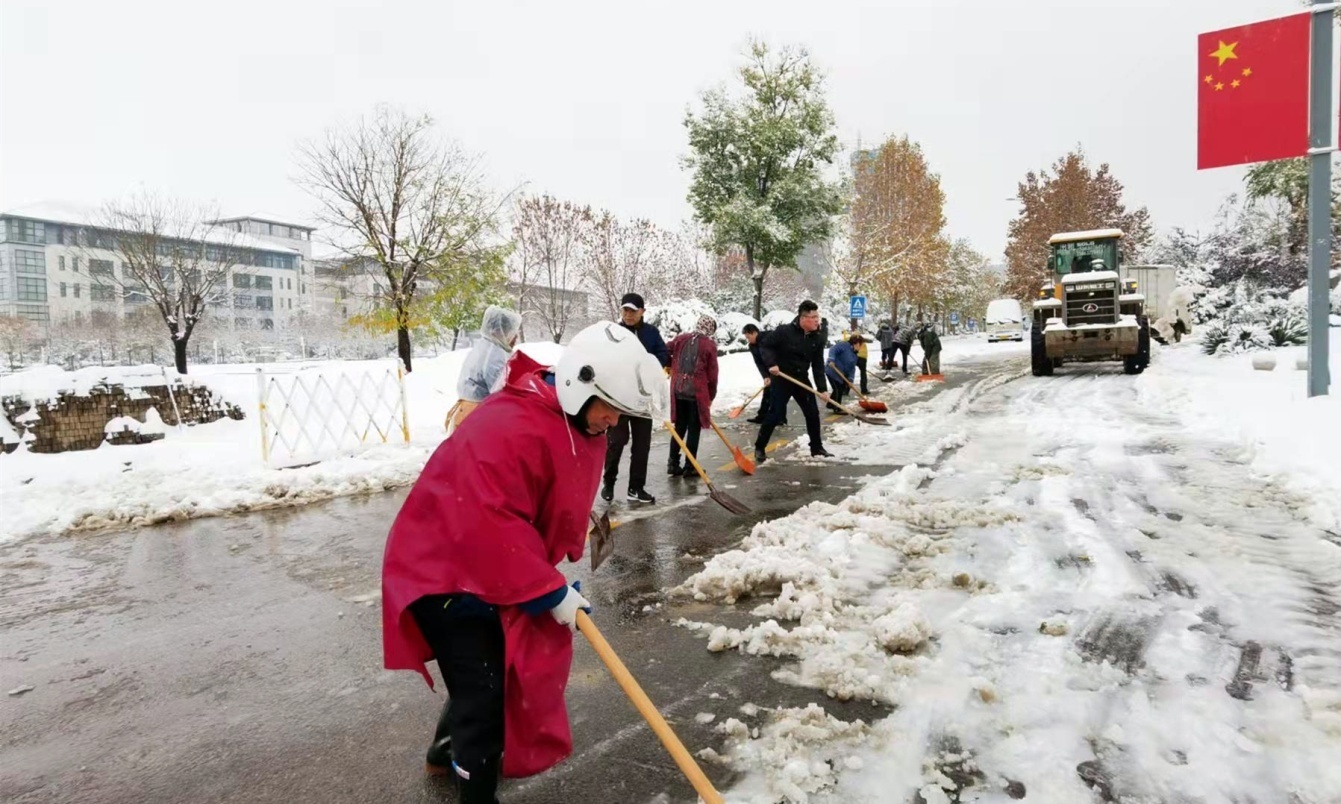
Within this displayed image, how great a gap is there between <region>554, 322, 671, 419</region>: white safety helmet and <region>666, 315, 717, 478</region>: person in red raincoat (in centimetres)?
554

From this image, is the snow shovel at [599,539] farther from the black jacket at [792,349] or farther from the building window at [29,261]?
the building window at [29,261]

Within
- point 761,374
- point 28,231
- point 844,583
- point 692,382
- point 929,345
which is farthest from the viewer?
point 28,231

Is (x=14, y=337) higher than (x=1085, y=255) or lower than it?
lower

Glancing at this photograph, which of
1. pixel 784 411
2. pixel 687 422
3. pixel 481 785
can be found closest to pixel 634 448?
pixel 687 422

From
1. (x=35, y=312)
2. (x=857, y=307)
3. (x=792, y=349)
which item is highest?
(x=35, y=312)

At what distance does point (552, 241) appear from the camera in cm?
3600

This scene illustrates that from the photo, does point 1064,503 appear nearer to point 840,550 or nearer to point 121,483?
point 840,550

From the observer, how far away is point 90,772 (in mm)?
2746

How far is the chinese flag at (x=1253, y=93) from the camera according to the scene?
29.9ft

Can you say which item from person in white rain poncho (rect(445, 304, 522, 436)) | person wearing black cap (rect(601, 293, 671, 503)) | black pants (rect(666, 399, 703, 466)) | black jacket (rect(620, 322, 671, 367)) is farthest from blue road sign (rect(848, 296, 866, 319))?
person in white rain poncho (rect(445, 304, 522, 436))

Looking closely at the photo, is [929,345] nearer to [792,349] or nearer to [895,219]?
[792,349]

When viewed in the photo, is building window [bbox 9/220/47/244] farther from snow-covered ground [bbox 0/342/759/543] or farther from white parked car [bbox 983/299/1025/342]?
white parked car [bbox 983/299/1025/342]

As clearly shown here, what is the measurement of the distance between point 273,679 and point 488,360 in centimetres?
284

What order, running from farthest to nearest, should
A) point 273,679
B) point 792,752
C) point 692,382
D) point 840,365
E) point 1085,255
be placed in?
1. point 1085,255
2. point 840,365
3. point 692,382
4. point 273,679
5. point 792,752
